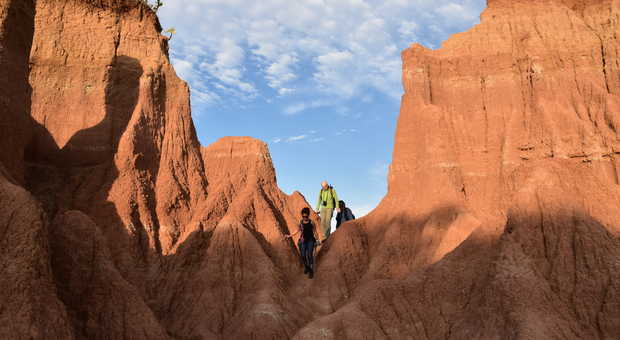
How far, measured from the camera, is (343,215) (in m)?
30.5

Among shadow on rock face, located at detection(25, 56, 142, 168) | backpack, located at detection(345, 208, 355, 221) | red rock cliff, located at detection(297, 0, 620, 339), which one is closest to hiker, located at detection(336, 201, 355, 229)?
backpack, located at detection(345, 208, 355, 221)

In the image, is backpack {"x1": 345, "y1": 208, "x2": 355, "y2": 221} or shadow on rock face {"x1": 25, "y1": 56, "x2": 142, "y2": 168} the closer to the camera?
shadow on rock face {"x1": 25, "y1": 56, "x2": 142, "y2": 168}

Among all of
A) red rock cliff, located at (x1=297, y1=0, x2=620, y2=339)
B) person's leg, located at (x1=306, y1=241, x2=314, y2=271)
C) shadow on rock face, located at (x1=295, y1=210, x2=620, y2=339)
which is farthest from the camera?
person's leg, located at (x1=306, y1=241, x2=314, y2=271)

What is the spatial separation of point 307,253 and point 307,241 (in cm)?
202

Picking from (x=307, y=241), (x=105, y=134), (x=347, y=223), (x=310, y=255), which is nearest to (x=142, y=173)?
(x=105, y=134)

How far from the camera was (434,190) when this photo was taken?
27297mm

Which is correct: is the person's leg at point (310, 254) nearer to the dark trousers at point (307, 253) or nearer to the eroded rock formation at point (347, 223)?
the dark trousers at point (307, 253)

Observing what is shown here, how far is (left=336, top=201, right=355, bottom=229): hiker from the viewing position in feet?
99.8

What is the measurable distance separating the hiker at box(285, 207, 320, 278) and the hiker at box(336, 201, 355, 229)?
161 inches

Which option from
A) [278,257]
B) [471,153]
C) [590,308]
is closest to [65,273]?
[278,257]

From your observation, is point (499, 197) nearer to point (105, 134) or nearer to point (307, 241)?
point (307, 241)

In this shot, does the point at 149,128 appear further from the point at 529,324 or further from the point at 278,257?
the point at 529,324

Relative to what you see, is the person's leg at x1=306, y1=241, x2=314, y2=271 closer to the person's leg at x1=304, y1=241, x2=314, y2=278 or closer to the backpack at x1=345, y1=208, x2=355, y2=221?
the person's leg at x1=304, y1=241, x2=314, y2=278

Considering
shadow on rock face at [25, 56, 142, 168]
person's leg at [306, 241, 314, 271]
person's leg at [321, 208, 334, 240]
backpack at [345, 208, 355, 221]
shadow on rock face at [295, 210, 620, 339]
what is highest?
shadow on rock face at [25, 56, 142, 168]
